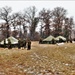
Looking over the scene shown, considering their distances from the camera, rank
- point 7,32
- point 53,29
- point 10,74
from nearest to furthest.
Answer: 1. point 10,74
2. point 7,32
3. point 53,29

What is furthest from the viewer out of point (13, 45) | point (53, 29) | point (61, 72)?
point (53, 29)

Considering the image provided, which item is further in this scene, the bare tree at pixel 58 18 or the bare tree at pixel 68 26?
the bare tree at pixel 68 26

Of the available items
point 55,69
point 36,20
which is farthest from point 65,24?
point 55,69

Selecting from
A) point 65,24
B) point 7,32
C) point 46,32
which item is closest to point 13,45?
point 7,32

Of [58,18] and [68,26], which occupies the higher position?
[58,18]

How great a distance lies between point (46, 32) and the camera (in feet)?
316

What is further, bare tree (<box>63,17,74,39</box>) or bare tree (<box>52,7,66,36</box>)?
bare tree (<box>63,17,74,39</box>)

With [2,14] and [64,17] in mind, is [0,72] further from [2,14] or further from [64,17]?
[64,17]

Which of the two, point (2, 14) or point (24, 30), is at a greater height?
point (2, 14)

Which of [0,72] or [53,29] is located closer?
[0,72]

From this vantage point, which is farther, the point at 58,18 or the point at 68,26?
the point at 68,26

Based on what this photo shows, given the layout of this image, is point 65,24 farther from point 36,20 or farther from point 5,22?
point 5,22

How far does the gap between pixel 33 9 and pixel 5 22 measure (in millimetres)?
16023

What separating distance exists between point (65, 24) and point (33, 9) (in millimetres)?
16115
